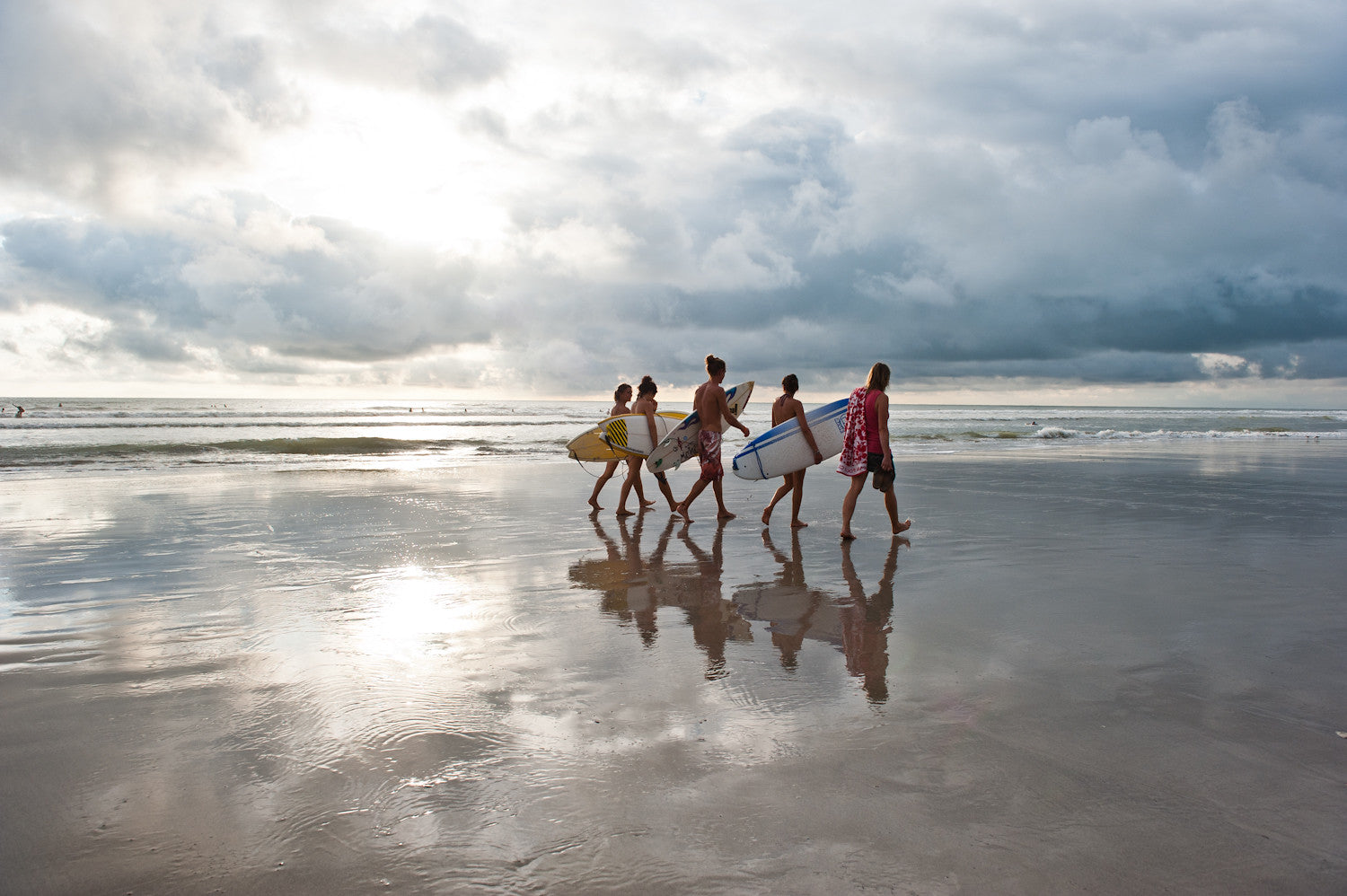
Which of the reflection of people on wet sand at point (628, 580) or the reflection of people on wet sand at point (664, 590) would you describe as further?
the reflection of people on wet sand at point (628, 580)

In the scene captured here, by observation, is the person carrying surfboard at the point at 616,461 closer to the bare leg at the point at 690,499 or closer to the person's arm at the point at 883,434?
the bare leg at the point at 690,499

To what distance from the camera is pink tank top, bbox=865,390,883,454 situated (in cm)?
845

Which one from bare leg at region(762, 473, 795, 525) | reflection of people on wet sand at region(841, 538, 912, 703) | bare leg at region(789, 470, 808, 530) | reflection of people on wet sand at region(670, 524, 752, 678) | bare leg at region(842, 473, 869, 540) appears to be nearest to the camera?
reflection of people on wet sand at region(841, 538, 912, 703)

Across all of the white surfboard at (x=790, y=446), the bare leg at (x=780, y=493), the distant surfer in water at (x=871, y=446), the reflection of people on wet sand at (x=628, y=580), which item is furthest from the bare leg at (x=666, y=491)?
the distant surfer in water at (x=871, y=446)

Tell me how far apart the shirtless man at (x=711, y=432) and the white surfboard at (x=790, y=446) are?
1.61 ft

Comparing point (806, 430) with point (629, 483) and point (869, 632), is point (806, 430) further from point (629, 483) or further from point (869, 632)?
point (869, 632)

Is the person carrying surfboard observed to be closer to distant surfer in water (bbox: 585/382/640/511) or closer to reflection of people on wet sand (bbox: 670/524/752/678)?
distant surfer in water (bbox: 585/382/640/511)

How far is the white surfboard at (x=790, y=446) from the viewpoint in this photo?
9852 millimetres

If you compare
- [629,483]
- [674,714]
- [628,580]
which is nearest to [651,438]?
[629,483]

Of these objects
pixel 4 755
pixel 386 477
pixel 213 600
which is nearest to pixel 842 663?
pixel 4 755

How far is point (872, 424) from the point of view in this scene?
27.8 feet

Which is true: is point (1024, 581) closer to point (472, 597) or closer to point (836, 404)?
point (472, 597)

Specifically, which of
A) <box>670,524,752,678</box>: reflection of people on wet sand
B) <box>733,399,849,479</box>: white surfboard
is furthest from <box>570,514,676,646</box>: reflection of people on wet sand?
<box>733,399,849,479</box>: white surfboard

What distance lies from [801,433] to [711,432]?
3.70ft
